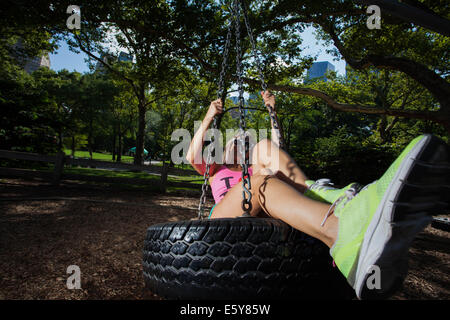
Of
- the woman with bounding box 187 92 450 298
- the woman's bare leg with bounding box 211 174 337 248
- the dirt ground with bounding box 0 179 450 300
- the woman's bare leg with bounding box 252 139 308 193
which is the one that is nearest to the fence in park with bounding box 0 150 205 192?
the dirt ground with bounding box 0 179 450 300

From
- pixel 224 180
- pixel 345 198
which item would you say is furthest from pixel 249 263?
pixel 224 180

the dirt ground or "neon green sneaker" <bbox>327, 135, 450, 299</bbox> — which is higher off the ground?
"neon green sneaker" <bbox>327, 135, 450, 299</bbox>

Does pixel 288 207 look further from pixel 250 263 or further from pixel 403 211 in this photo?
pixel 403 211

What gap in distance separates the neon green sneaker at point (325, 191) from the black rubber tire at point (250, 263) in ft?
0.72

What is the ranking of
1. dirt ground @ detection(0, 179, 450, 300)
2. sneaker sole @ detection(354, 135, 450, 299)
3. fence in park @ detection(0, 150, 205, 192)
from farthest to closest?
fence in park @ detection(0, 150, 205, 192) < dirt ground @ detection(0, 179, 450, 300) < sneaker sole @ detection(354, 135, 450, 299)

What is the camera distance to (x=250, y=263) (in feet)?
3.01

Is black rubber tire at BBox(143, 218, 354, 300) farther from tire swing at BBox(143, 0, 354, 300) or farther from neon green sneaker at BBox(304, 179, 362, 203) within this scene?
neon green sneaker at BBox(304, 179, 362, 203)

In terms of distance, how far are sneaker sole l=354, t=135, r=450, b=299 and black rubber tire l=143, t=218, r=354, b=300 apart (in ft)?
0.62

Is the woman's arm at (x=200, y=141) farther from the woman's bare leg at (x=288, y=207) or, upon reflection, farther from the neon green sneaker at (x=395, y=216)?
the neon green sneaker at (x=395, y=216)

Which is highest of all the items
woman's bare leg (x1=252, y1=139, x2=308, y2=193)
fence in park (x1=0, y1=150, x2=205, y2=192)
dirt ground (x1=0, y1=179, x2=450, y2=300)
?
woman's bare leg (x1=252, y1=139, x2=308, y2=193)

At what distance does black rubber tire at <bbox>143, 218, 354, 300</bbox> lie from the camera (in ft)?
3.02

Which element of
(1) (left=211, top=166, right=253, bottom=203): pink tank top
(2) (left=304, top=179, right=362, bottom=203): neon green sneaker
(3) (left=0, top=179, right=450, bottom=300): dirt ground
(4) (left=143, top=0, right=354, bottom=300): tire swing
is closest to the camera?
(4) (left=143, top=0, right=354, bottom=300): tire swing

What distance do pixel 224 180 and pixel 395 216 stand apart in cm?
122

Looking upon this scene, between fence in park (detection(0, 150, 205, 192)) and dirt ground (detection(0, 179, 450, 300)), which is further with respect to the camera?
fence in park (detection(0, 150, 205, 192))
